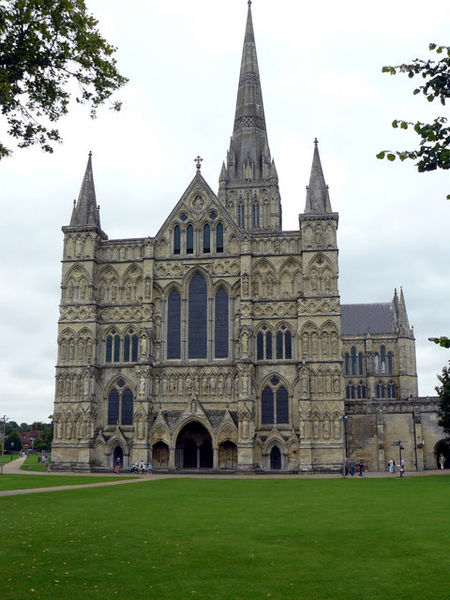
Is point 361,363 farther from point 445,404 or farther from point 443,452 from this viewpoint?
point 445,404

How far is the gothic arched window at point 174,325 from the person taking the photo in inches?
2309

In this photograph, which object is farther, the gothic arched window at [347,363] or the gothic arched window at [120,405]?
the gothic arched window at [347,363]

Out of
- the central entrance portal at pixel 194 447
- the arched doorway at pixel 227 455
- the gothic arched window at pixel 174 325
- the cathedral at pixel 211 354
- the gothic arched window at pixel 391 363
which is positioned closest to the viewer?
Result: the cathedral at pixel 211 354

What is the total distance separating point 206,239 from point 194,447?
1921 centimetres

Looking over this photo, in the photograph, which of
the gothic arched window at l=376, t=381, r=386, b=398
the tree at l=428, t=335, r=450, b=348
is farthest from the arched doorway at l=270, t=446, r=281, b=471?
the tree at l=428, t=335, r=450, b=348

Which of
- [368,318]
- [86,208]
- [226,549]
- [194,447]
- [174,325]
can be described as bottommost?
[226,549]

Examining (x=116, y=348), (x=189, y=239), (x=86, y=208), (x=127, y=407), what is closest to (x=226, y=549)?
(x=127, y=407)

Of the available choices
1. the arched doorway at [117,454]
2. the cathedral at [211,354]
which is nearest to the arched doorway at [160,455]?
the cathedral at [211,354]

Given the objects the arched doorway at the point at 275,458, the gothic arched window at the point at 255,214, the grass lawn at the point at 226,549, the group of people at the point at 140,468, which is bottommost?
the grass lawn at the point at 226,549

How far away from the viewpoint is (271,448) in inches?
2174

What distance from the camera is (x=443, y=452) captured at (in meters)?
61.9

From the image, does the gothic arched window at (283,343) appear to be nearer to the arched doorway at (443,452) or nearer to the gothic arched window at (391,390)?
the arched doorway at (443,452)

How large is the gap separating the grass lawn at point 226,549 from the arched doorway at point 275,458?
2870cm

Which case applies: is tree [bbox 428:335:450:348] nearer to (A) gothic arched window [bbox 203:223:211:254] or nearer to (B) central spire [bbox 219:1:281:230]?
(A) gothic arched window [bbox 203:223:211:254]
